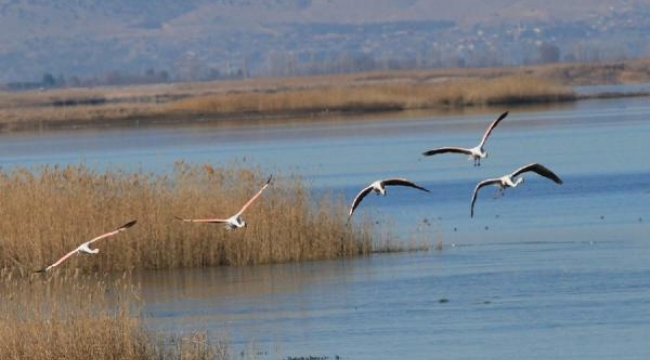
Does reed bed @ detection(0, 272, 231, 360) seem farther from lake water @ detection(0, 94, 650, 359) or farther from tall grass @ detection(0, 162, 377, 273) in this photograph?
tall grass @ detection(0, 162, 377, 273)

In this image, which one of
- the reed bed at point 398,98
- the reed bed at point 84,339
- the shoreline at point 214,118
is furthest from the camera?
the shoreline at point 214,118

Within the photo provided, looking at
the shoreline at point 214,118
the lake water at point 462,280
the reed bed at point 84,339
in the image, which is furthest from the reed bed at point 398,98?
the reed bed at point 84,339

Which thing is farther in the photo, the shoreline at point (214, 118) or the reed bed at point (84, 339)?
the shoreline at point (214, 118)

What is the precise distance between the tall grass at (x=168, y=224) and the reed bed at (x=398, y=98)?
171 feet

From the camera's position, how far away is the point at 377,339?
17547mm

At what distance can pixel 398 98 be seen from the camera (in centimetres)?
8188

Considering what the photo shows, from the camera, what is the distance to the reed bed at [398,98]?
77250mm

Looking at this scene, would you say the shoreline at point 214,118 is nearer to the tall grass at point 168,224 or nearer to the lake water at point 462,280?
the lake water at point 462,280

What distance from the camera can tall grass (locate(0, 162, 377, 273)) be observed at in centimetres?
2391

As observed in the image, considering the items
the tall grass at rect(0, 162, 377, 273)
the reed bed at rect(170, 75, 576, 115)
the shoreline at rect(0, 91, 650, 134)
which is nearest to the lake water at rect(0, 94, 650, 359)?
the tall grass at rect(0, 162, 377, 273)

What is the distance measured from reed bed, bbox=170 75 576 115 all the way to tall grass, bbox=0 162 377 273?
52.0 metres

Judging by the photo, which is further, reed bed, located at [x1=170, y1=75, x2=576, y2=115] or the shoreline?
the shoreline

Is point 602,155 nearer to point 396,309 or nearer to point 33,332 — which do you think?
point 396,309

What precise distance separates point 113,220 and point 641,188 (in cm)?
1288
